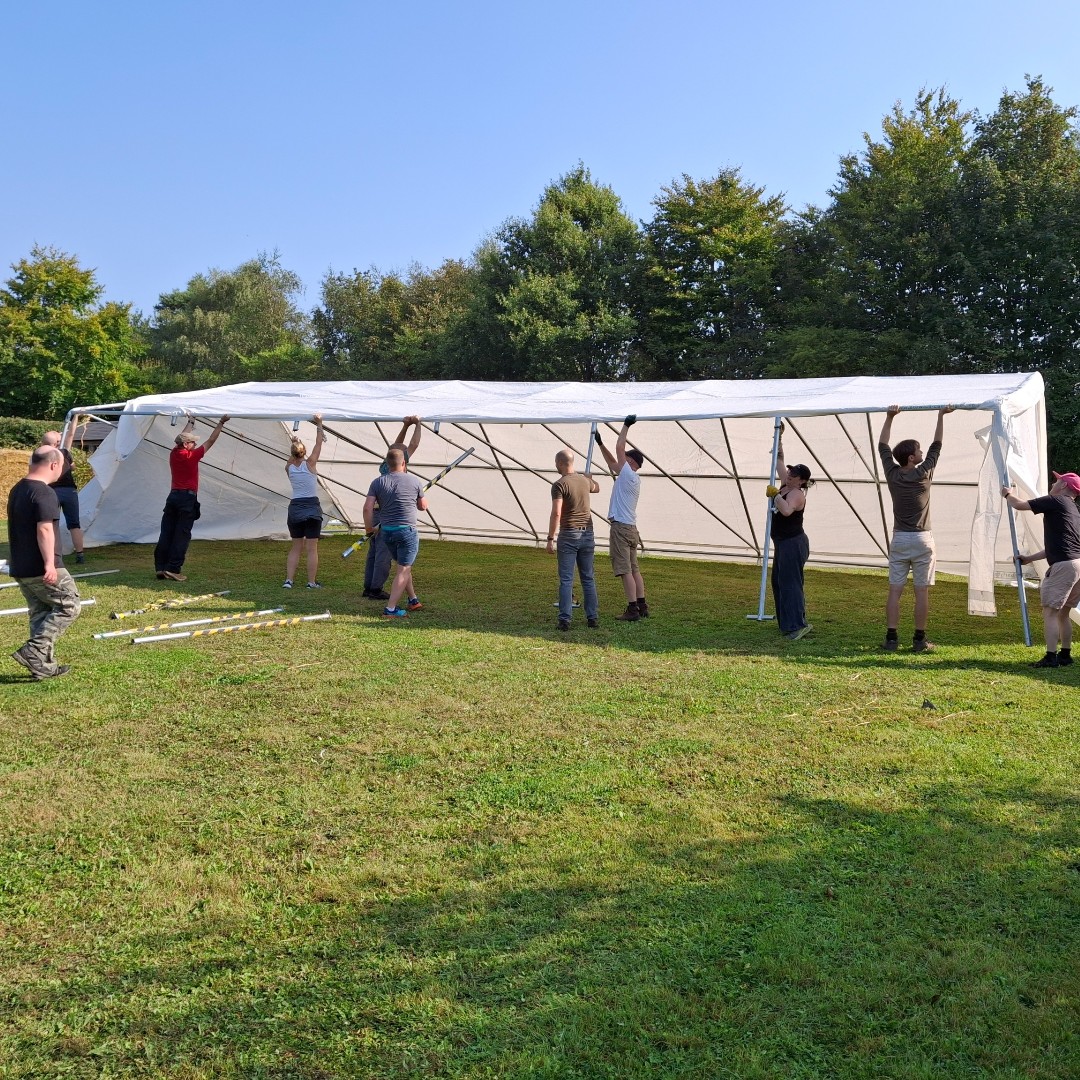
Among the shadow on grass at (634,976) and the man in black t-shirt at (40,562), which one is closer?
the shadow on grass at (634,976)

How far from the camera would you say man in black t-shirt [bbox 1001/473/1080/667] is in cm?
818

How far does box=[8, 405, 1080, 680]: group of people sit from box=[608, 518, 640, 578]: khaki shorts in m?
0.01

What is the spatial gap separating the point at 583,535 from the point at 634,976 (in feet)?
21.4

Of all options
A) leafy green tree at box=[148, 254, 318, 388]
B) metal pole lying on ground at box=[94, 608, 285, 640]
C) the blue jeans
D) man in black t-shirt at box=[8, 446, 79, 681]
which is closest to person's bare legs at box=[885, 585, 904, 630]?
the blue jeans

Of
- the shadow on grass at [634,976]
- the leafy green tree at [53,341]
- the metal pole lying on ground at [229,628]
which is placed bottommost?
the shadow on grass at [634,976]

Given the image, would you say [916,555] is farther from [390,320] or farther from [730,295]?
[390,320]

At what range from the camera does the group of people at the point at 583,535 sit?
22.7 feet

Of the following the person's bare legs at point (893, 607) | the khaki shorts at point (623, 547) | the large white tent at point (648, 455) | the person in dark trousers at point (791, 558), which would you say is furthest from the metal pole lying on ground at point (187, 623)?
the person's bare legs at point (893, 607)

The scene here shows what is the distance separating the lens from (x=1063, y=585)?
8.19 metres

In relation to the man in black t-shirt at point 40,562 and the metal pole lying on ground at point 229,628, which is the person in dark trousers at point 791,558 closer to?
the metal pole lying on ground at point 229,628

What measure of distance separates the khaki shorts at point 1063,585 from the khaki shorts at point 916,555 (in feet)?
3.04

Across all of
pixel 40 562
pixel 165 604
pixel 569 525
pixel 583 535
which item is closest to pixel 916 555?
pixel 583 535

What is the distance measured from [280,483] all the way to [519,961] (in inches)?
608

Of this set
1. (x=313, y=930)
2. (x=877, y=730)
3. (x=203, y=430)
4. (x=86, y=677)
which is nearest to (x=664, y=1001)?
(x=313, y=930)
